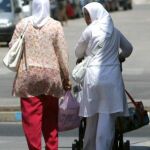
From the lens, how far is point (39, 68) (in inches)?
329

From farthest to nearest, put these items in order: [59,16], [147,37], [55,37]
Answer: [59,16] < [147,37] < [55,37]

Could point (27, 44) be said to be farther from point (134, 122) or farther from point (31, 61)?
point (134, 122)

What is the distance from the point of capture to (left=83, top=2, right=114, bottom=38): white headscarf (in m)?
8.41

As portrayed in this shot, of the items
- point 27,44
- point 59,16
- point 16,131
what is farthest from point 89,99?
point 59,16

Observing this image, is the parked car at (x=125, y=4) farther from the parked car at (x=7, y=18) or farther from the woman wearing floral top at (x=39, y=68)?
the woman wearing floral top at (x=39, y=68)

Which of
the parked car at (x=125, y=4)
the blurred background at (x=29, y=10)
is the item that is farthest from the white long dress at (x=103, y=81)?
the parked car at (x=125, y=4)

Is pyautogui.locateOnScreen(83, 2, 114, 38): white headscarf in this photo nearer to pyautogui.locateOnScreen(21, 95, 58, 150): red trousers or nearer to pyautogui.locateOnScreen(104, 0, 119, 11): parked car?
pyautogui.locateOnScreen(21, 95, 58, 150): red trousers

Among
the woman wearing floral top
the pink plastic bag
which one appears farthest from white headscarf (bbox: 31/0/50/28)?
the pink plastic bag

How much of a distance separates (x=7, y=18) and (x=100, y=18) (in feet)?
71.2

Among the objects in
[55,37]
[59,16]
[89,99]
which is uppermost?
[55,37]

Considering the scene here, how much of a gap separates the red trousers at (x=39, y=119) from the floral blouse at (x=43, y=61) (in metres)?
0.09

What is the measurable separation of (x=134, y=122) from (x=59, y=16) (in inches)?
1476

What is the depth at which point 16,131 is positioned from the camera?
1231 centimetres

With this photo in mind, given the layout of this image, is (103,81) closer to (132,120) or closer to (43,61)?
(43,61)
